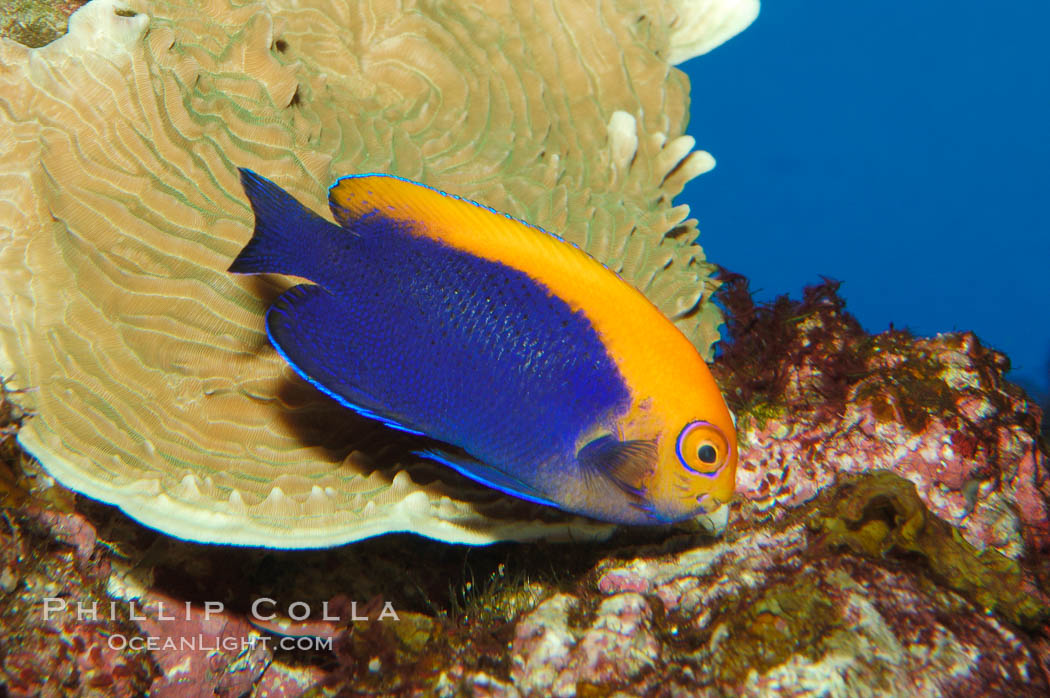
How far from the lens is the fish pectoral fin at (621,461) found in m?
1.42

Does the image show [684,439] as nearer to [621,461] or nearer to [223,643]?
[621,461]

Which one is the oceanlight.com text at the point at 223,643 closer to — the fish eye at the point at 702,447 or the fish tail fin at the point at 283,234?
the fish tail fin at the point at 283,234

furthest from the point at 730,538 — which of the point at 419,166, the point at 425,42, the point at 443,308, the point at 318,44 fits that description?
the point at 318,44

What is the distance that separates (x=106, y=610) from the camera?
221cm

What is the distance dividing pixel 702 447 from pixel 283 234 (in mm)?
1144

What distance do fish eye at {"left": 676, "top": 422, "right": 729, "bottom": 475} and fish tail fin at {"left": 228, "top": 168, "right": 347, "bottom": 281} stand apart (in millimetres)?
982

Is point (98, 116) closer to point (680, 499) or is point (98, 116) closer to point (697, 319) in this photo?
point (680, 499)

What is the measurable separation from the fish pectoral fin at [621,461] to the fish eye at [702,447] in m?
0.07

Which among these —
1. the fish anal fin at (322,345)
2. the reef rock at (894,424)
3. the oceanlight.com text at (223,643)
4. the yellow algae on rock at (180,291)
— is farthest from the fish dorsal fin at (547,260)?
the oceanlight.com text at (223,643)

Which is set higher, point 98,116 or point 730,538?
point 730,538

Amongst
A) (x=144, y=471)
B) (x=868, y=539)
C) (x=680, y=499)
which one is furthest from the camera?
(x=144, y=471)

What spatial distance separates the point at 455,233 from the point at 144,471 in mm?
1414

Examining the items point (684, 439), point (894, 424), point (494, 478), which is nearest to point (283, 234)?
point (494, 478)

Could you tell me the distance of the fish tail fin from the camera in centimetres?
147
